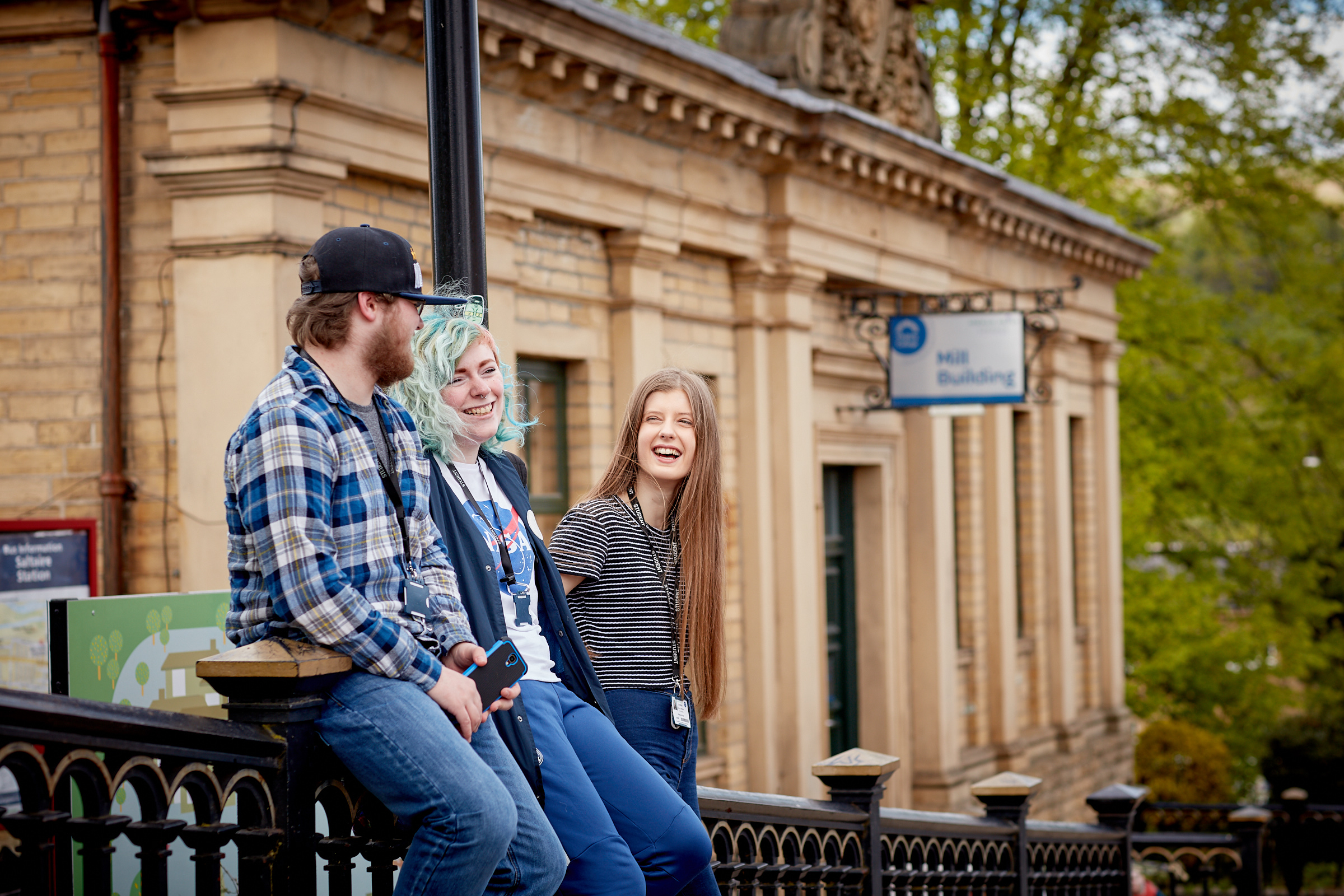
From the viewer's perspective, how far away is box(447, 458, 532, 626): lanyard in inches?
141

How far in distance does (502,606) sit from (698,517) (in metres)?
0.88

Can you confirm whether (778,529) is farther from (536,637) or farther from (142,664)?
(536,637)

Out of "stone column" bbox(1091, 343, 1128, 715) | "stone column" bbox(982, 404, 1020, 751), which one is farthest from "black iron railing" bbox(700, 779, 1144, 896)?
"stone column" bbox(1091, 343, 1128, 715)

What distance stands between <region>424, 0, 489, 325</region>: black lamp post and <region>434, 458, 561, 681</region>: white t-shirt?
Answer: 32.8 inches

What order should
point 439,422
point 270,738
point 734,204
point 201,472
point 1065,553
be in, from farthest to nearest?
point 1065,553 < point 734,204 < point 201,472 < point 439,422 < point 270,738

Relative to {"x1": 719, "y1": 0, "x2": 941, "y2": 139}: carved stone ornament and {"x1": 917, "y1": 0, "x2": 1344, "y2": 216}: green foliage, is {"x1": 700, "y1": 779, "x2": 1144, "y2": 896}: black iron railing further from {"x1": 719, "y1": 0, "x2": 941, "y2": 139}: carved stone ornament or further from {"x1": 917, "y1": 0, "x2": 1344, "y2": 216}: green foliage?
{"x1": 917, "y1": 0, "x2": 1344, "y2": 216}: green foliage

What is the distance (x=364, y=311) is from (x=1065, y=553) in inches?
668

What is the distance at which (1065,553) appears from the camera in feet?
62.7

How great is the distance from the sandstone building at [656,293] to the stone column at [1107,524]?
0.71m

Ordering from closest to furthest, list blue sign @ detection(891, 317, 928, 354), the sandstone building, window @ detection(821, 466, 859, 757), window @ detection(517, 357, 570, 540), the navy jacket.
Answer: the navy jacket, the sandstone building, window @ detection(517, 357, 570, 540), blue sign @ detection(891, 317, 928, 354), window @ detection(821, 466, 859, 757)

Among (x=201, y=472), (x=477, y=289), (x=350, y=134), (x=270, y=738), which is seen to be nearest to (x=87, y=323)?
(x=201, y=472)

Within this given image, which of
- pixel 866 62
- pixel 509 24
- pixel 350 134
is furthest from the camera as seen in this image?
pixel 866 62

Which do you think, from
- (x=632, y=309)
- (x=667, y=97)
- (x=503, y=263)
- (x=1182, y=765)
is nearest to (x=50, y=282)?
(x=503, y=263)

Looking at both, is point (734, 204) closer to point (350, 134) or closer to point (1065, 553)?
point (350, 134)
